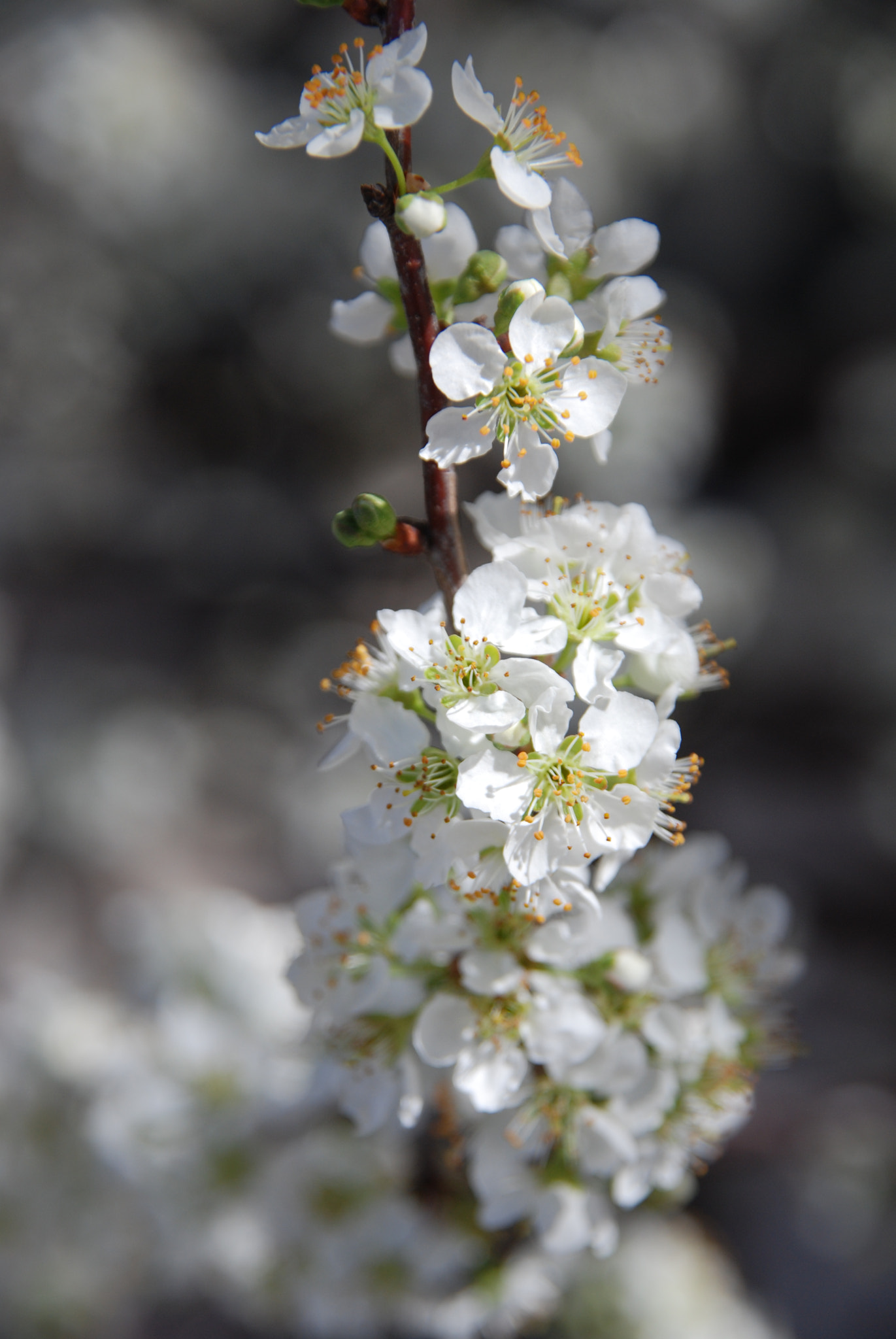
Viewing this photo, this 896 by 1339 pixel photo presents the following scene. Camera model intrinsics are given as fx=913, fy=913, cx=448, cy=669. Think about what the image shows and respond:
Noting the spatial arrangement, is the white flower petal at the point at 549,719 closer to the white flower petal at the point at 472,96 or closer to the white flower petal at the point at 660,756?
the white flower petal at the point at 660,756

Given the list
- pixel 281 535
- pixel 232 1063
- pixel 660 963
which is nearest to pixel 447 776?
pixel 660 963

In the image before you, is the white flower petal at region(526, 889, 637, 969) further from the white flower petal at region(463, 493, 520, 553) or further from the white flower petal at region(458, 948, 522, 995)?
the white flower petal at region(463, 493, 520, 553)

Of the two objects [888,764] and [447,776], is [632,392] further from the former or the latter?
[447,776]

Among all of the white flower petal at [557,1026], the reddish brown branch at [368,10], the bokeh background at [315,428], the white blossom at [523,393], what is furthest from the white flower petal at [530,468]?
the bokeh background at [315,428]

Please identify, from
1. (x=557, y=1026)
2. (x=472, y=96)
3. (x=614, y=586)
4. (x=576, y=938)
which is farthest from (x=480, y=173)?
(x=557, y=1026)

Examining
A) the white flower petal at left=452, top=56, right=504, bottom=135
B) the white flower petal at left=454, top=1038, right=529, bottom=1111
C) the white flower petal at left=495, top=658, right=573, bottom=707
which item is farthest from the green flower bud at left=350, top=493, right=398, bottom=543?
the white flower petal at left=454, top=1038, right=529, bottom=1111

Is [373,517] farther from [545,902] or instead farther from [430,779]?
[545,902]
